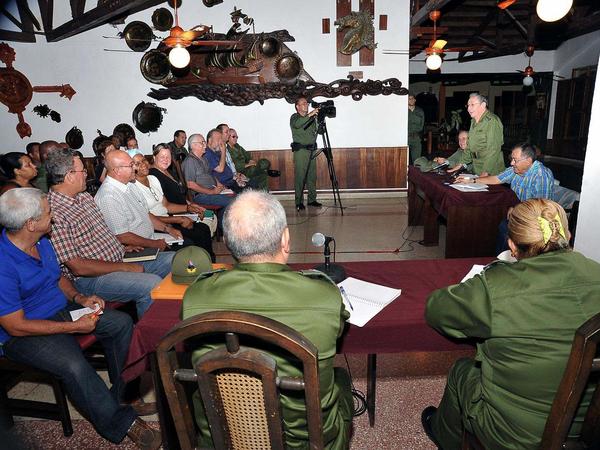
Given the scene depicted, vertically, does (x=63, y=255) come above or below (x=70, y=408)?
above

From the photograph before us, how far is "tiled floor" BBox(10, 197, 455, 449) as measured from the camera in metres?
2.24

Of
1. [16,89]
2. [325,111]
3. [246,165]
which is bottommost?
[246,165]

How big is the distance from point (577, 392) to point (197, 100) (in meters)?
7.01

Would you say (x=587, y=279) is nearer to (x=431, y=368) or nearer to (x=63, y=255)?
(x=431, y=368)

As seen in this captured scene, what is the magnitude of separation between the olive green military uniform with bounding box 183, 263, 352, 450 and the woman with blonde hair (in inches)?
15.8

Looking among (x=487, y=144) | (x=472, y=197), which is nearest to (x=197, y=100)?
(x=487, y=144)

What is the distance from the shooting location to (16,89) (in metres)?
7.12

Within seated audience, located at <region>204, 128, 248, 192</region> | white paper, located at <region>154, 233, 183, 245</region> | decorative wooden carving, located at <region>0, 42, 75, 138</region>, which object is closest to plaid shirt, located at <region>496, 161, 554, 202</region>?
white paper, located at <region>154, 233, 183, 245</region>

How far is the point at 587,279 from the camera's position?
3.83 ft

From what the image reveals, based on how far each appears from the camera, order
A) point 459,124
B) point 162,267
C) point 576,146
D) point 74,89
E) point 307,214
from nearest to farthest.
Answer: point 162,267, point 307,214, point 74,89, point 576,146, point 459,124

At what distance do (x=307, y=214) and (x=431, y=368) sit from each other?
4.08 meters

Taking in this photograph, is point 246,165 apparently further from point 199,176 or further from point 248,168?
point 199,176

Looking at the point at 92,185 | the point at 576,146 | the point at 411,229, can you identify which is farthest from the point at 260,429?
the point at 576,146

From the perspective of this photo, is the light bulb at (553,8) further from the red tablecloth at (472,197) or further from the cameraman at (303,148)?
the cameraman at (303,148)
